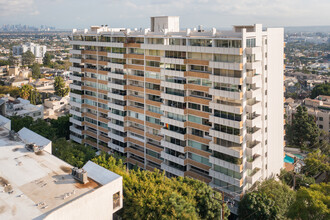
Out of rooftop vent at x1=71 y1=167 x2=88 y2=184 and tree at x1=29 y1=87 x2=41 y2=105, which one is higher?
tree at x1=29 y1=87 x2=41 y2=105

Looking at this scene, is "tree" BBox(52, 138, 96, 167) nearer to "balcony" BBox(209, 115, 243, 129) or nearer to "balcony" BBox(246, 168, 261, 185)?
"balcony" BBox(209, 115, 243, 129)

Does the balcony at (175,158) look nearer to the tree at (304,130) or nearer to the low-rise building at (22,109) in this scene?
the tree at (304,130)

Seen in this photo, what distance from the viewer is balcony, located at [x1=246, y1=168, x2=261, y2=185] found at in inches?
1561

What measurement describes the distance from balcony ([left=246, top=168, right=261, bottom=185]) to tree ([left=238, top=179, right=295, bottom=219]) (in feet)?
3.97

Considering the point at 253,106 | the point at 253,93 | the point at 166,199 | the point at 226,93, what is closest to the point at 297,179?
the point at 253,106

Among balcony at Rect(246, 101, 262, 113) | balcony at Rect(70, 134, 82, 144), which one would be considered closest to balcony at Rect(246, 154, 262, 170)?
balcony at Rect(246, 101, 262, 113)

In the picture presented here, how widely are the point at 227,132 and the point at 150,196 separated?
44.5 ft

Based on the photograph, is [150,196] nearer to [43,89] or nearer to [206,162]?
[206,162]

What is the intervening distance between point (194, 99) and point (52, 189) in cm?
2237

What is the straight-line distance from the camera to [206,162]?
140 ft

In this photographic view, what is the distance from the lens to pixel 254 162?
3969cm

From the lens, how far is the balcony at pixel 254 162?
3931 centimetres

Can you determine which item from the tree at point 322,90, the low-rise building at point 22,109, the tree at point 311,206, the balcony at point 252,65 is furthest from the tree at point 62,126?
the tree at point 322,90

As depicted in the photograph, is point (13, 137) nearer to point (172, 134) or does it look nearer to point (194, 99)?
point (172, 134)
